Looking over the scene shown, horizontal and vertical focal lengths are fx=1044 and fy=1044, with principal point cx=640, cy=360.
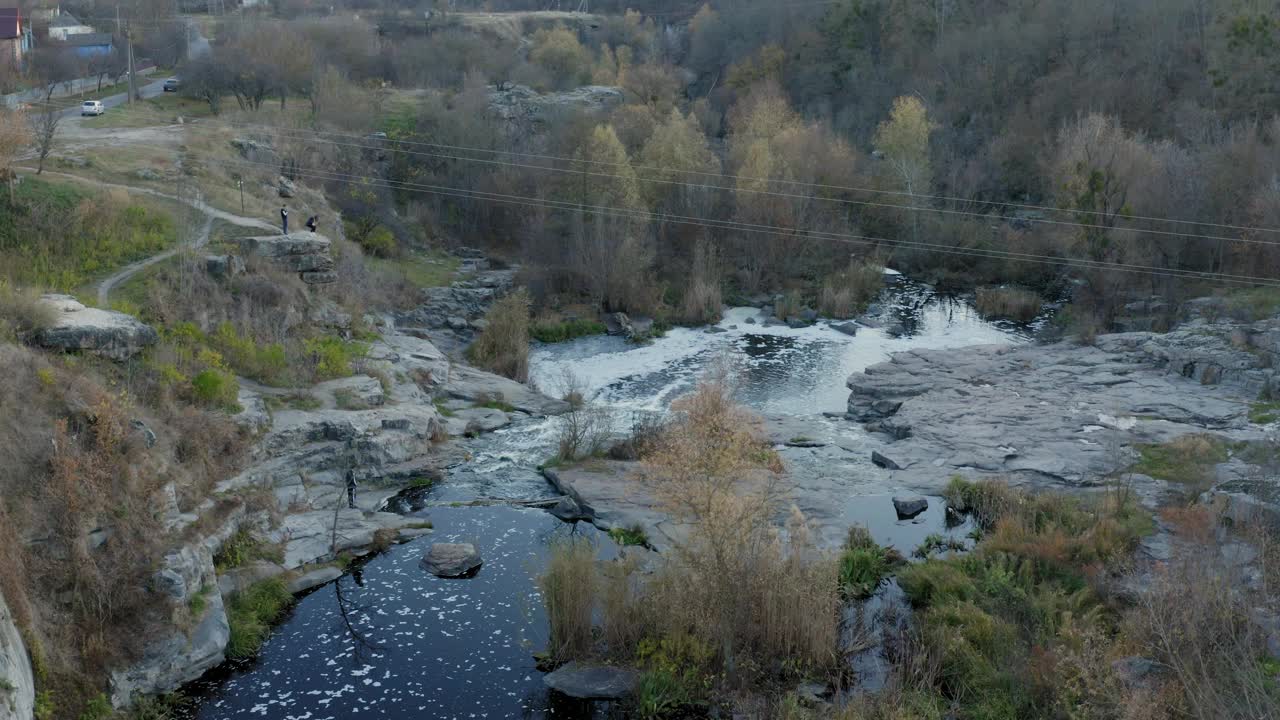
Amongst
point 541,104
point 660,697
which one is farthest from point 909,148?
point 660,697

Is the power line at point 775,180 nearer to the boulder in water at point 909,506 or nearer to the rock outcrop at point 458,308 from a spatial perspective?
the rock outcrop at point 458,308

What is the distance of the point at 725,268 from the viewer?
3897cm

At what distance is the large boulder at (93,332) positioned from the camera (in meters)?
18.7

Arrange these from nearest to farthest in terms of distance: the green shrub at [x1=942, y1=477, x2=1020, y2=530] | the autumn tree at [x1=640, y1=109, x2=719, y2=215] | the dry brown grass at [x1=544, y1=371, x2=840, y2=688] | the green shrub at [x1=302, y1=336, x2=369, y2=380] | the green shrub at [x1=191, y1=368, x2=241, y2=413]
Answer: the dry brown grass at [x1=544, y1=371, x2=840, y2=688] → the green shrub at [x1=942, y1=477, x2=1020, y2=530] → the green shrub at [x1=191, y1=368, x2=241, y2=413] → the green shrub at [x1=302, y1=336, x2=369, y2=380] → the autumn tree at [x1=640, y1=109, x2=719, y2=215]

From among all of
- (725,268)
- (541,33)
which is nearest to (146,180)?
(725,268)

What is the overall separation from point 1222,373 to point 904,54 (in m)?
36.2

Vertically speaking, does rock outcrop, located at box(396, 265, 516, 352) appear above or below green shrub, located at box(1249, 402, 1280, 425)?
below

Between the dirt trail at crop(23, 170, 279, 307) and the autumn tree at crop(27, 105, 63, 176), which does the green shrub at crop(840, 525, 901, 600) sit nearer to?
the dirt trail at crop(23, 170, 279, 307)

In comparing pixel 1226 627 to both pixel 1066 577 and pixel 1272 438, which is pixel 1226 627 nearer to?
pixel 1066 577

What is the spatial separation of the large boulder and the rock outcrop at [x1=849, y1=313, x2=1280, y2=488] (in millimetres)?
15009

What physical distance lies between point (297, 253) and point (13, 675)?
51.5 ft

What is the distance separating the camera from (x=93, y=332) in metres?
19.0

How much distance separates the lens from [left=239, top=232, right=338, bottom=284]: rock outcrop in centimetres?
2600

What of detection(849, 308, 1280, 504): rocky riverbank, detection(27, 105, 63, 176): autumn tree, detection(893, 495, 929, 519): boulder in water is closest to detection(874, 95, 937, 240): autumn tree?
detection(849, 308, 1280, 504): rocky riverbank
